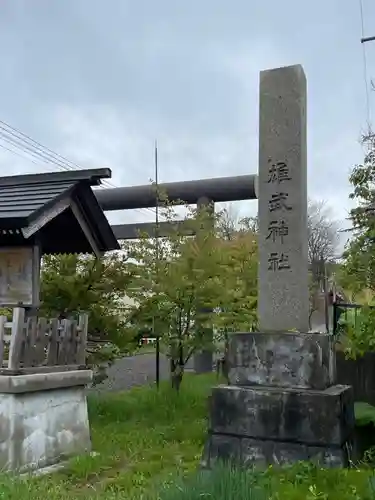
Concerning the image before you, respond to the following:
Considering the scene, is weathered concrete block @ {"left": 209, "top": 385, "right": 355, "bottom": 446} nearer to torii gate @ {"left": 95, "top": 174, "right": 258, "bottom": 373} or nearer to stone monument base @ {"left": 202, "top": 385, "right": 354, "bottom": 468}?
stone monument base @ {"left": 202, "top": 385, "right": 354, "bottom": 468}

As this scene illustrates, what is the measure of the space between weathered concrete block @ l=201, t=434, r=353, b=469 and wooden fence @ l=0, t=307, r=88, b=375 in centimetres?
229

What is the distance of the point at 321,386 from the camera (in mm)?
6234

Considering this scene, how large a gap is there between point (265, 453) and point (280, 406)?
538 millimetres

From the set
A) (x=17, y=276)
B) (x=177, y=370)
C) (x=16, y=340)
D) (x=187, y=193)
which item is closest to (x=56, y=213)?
(x=17, y=276)

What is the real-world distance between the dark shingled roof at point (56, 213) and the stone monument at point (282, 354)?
245 centimetres

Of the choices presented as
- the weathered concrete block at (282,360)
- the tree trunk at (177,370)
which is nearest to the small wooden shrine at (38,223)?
the weathered concrete block at (282,360)

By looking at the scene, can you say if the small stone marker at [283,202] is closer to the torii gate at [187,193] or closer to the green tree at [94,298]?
the green tree at [94,298]

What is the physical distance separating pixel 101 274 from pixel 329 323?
5.02 meters

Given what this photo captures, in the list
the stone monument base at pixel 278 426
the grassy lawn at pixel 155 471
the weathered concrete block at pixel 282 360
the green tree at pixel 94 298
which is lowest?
the grassy lawn at pixel 155 471

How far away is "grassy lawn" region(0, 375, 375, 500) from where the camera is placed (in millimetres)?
4586

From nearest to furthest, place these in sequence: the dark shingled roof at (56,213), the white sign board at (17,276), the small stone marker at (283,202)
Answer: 1. the small stone marker at (283,202)
2. the dark shingled roof at (56,213)
3. the white sign board at (17,276)

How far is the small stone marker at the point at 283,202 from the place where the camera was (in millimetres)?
6719

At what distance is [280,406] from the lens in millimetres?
6160

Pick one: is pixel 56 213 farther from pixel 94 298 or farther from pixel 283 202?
pixel 94 298
